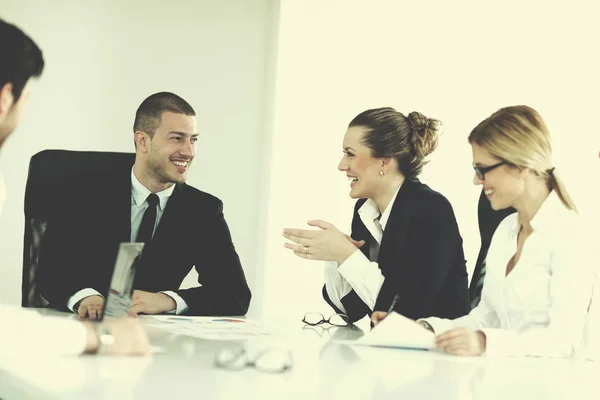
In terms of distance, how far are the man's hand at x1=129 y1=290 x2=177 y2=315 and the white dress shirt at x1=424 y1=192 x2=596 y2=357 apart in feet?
2.90

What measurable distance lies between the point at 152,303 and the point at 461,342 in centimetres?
108

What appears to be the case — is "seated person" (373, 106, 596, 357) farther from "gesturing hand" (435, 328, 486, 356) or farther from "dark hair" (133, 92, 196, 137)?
"dark hair" (133, 92, 196, 137)

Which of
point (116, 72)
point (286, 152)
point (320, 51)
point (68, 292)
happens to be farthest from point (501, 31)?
point (68, 292)

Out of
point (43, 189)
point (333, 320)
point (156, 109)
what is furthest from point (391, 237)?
point (156, 109)

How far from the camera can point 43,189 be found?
300 cm

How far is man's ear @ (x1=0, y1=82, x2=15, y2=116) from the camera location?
1.62m

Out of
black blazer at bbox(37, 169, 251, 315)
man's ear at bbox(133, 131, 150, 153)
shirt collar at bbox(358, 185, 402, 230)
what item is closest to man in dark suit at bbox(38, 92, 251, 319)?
black blazer at bbox(37, 169, 251, 315)

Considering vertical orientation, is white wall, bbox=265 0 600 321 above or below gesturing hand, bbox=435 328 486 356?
above

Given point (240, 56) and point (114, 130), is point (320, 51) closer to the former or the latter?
point (240, 56)

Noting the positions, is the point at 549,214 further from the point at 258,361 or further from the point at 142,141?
the point at 142,141

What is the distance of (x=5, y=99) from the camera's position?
1627 millimetres

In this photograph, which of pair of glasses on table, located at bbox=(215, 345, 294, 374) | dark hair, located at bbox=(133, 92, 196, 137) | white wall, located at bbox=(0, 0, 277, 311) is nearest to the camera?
pair of glasses on table, located at bbox=(215, 345, 294, 374)

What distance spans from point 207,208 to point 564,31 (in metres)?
3.01

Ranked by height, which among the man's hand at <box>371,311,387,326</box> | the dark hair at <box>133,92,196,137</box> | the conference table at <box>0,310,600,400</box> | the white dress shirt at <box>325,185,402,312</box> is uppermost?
the dark hair at <box>133,92,196,137</box>
